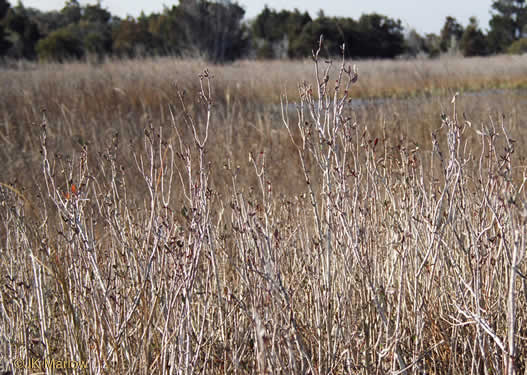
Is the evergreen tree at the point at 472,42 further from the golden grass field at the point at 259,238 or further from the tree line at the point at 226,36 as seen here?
the golden grass field at the point at 259,238

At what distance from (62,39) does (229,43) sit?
7.54 meters

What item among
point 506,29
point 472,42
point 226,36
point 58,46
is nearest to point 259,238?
point 226,36

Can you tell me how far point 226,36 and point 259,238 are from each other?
69.1 ft

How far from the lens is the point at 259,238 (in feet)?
4.15

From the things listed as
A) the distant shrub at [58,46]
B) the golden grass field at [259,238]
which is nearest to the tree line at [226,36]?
the distant shrub at [58,46]

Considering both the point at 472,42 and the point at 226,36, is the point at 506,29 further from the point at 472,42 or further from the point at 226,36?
the point at 226,36

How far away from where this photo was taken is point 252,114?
22.4ft

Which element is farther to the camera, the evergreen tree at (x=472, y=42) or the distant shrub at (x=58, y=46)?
the evergreen tree at (x=472, y=42)

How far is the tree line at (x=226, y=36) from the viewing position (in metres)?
19.4

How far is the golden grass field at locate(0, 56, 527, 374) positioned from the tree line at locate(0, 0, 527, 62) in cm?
1131

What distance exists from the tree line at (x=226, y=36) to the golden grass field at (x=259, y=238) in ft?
37.1

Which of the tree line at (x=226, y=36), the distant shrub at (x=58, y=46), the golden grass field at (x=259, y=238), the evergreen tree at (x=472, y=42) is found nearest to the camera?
the golden grass field at (x=259, y=238)

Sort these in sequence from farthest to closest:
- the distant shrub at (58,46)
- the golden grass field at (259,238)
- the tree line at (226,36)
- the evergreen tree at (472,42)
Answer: the evergreen tree at (472,42), the distant shrub at (58,46), the tree line at (226,36), the golden grass field at (259,238)

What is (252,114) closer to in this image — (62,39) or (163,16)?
(62,39)
